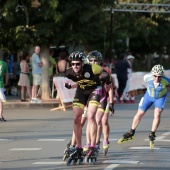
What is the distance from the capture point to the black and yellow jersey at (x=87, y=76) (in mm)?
12508

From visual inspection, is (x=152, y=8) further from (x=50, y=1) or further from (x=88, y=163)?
(x=88, y=163)

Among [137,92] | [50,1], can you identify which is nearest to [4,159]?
[50,1]

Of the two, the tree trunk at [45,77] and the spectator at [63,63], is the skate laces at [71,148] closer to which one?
the spectator at [63,63]

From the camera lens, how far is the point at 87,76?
1249cm

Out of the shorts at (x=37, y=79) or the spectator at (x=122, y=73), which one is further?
the spectator at (x=122, y=73)

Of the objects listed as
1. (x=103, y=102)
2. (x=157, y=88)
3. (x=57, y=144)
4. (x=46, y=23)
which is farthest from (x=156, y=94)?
(x=46, y=23)

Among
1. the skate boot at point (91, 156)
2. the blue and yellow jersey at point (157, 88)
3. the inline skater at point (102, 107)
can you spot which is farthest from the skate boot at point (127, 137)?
the skate boot at point (91, 156)

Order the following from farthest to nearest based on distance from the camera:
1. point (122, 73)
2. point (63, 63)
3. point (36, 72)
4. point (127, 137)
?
point (122, 73), point (63, 63), point (36, 72), point (127, 137)

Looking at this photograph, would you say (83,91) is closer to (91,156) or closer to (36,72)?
(91,156)

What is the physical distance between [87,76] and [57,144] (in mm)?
2941

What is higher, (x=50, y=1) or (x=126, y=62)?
(x=50, y=1)

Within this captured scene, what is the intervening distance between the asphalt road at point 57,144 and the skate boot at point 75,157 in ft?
0.51

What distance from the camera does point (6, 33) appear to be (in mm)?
26328

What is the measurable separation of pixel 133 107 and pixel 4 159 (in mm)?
13568
